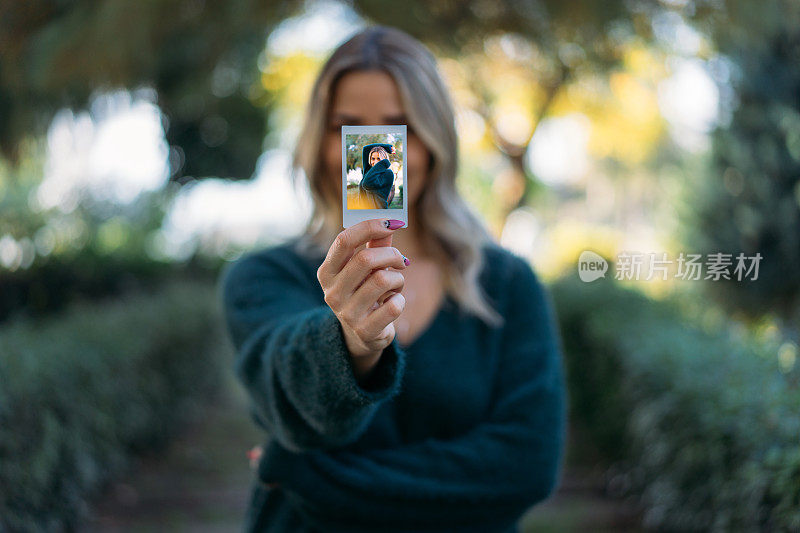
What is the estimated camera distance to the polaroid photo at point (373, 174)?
89cm

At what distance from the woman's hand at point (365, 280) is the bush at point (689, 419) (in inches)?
55.2

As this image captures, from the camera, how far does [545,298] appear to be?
162cm

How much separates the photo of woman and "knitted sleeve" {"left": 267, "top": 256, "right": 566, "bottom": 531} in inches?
25.1

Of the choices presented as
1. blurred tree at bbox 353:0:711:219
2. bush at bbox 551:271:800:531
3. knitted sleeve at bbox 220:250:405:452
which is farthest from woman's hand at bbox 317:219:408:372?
blurred tree at bbox 353:0:711:219

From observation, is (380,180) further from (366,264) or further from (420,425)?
(420,425)

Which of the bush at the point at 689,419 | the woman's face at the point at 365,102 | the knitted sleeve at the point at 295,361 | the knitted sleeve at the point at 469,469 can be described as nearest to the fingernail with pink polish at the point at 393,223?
the knitted sleeve at the point at 295,361

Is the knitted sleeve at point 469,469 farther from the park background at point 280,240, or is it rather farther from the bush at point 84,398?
the bush at point 84,398

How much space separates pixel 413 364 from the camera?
1.46 meters

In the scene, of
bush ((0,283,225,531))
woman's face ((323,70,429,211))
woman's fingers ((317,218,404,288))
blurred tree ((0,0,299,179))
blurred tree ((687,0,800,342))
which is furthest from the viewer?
blurred tree ((687,0,800,342))

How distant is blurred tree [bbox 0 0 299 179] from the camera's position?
2.79m

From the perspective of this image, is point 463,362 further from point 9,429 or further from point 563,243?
point 563,243

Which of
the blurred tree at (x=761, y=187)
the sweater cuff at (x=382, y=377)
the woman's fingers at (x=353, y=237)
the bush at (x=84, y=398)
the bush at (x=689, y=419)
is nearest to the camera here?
the woman's fingers at (x=353, y=237)

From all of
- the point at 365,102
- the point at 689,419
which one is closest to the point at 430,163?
the point at 365,102

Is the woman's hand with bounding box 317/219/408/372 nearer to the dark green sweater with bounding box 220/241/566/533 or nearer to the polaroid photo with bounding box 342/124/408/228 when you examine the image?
the polaroid photo with bounding box 342/124/408/228
